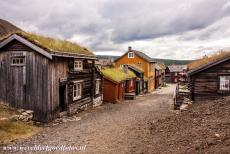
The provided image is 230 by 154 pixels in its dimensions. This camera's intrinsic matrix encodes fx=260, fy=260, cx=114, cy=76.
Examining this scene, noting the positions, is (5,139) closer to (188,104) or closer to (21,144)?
(21,144)

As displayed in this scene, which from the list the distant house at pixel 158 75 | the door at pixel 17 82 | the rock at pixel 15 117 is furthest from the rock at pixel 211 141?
the distant house at pixel 158 75

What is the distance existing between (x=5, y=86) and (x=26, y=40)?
3.68 metres

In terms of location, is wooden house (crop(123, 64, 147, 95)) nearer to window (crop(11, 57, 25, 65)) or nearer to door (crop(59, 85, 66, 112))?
door (crop(59, 85, 66, 112))

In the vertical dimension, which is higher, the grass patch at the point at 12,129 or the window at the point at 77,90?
the window at the point at 77,90

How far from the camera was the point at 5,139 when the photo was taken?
12.8 m

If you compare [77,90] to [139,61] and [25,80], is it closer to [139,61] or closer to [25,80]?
[25,80]

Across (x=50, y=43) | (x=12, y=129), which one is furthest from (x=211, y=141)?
(x=50, y=43)

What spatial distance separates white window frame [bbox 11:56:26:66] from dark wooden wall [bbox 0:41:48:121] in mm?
206

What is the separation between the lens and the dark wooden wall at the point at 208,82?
73.1 ft

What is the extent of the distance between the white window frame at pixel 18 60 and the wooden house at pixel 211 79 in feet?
45.0

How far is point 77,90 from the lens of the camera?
72.8 ft

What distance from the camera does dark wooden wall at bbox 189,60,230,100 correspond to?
22.3 meters

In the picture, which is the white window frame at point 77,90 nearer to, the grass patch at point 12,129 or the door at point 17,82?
the door at point 17,82

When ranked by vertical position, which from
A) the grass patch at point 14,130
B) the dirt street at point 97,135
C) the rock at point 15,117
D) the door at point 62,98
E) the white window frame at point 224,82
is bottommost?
the dirt street at point 97,135
